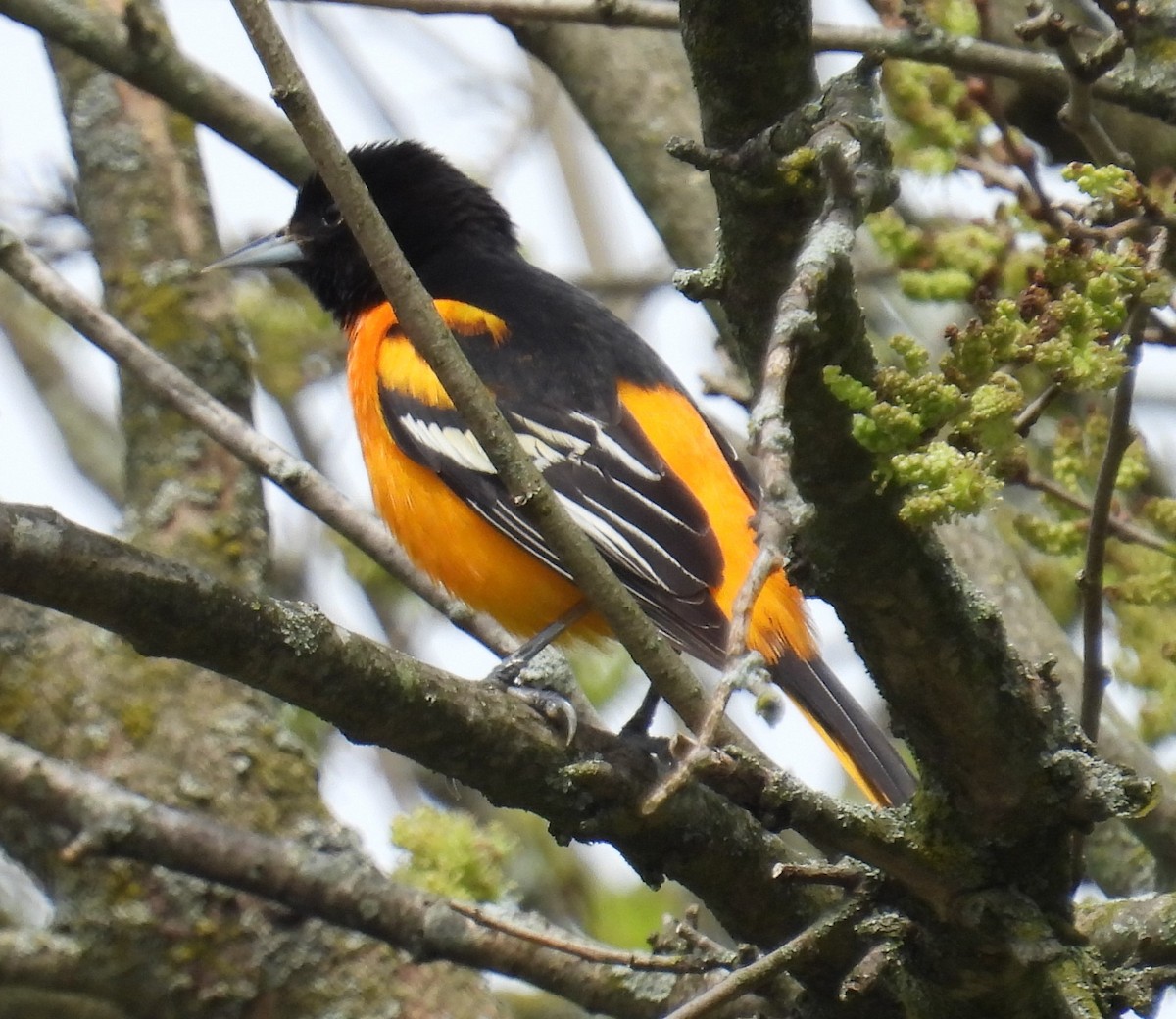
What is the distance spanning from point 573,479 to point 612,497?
136mm

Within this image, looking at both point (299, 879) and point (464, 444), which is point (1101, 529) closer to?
point (299, 879)

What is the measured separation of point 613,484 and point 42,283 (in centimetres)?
148

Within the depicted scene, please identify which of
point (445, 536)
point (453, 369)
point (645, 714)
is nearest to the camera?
point (453, 369)

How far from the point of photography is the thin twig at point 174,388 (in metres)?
3.99

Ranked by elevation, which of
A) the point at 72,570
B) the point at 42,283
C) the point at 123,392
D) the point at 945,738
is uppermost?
the point at 123,392

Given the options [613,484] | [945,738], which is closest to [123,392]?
[613,484]

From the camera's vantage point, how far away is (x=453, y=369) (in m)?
2.34

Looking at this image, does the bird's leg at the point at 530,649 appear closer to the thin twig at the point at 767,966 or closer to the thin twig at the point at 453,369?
the thin twig at the point at 767,966

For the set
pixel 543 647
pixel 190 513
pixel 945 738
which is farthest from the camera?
pixel 190 513

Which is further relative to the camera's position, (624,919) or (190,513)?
(624,919)

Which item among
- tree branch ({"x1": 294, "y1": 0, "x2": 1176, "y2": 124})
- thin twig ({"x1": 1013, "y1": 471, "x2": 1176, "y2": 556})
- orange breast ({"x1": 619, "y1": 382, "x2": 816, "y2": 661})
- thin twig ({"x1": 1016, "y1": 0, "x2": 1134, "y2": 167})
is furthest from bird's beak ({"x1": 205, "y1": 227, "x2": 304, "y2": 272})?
thin twig ({"x1": 1016, "y1": 0, "x2": 1134, "y2": 167})

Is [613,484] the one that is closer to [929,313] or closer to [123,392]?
[123,392]

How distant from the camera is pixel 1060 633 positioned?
182 inches

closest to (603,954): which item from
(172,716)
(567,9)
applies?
(567,9)
